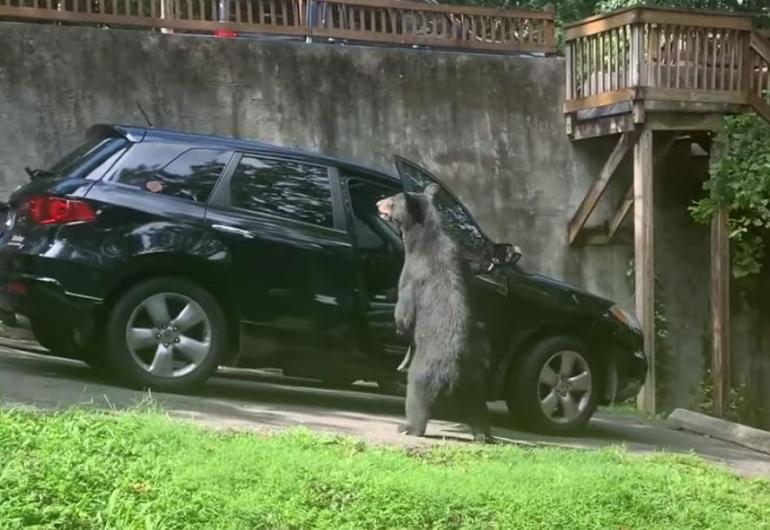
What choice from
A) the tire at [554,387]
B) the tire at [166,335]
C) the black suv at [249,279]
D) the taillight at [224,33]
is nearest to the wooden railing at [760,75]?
the black suv at [249,279]

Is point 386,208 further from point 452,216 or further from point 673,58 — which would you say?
point 673,58

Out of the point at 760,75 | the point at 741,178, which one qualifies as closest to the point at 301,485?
the point at 741,178

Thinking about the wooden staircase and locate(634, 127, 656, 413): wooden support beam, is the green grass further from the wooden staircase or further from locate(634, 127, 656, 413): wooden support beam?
the wooden staircase

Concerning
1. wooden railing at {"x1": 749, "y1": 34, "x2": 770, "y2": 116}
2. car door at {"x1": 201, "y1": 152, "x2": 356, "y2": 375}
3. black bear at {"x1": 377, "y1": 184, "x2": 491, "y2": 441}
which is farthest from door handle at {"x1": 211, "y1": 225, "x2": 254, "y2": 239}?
wooden railing at {"x1": 749, "y1": 34, "x2": 770, "y2": 116}

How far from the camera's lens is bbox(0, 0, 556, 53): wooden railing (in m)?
10.5

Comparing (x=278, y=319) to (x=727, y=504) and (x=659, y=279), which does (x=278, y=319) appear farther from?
(x=659, y=279)

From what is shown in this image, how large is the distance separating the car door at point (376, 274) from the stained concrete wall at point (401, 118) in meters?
3.65

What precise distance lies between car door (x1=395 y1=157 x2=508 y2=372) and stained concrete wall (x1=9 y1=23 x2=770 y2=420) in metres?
3.87

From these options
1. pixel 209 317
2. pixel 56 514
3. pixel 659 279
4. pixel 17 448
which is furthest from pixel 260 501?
pixel 659 279

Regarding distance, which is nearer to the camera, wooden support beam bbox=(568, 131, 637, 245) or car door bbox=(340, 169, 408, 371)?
car door bbox=(340, 169, 408, 371)

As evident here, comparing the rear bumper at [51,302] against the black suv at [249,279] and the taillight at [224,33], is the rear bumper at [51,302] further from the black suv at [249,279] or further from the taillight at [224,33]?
the taillight at [224,33]

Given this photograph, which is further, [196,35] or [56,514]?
[196,35]

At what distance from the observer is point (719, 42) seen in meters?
11.4

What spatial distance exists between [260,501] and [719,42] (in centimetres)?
874
